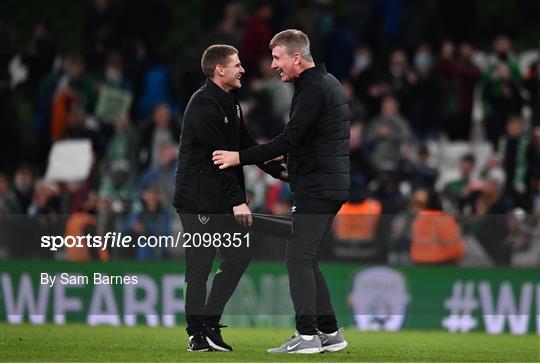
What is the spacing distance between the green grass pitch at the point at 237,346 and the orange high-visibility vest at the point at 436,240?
3.99ft

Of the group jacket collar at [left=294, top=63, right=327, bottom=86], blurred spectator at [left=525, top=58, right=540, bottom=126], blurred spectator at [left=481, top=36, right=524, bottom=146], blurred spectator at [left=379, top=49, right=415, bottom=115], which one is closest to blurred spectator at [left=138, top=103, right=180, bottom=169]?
blurred spectator at [left=379, top=49, right=415, bottom=115]

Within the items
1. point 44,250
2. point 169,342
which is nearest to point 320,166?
point 169,342

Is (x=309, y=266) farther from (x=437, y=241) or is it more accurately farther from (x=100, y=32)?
(x=100, y=32)

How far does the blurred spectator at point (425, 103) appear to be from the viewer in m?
23.8

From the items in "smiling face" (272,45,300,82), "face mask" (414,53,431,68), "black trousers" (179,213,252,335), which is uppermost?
Result: "face mask" (414,53,431,68)

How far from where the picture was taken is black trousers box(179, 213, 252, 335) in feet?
42.4

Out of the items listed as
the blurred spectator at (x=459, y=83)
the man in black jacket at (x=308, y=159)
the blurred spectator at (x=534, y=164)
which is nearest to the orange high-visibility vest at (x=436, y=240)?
the blurred spectator at (x=534, y=164)

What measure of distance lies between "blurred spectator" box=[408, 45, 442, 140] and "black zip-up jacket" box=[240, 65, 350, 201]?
1105 cm

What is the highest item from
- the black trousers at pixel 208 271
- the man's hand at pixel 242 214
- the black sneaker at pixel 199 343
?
the man's hand at pixel 242 214

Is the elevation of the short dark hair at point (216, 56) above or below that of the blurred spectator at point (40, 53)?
below

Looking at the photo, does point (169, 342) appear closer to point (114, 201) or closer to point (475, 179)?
point (114, 201)

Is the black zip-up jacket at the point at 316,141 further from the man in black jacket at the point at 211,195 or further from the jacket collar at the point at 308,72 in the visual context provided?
the man in black jacket at the point at 211,195

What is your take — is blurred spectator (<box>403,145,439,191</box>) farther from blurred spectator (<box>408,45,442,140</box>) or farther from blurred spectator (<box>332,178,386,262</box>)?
blurred spectator (<box>332,178,386,262</box>)

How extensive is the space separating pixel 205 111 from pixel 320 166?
99 centimetres
